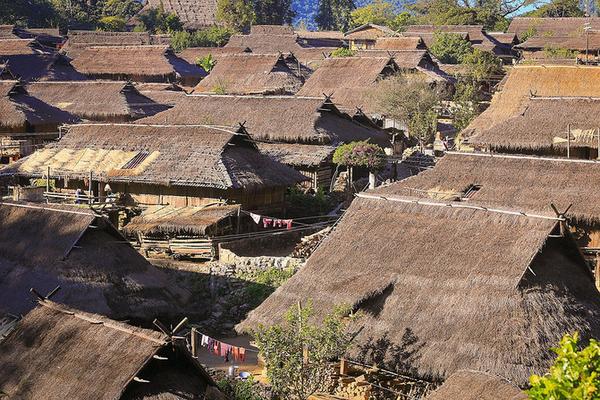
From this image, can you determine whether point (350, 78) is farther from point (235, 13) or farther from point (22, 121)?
point (235, 13)

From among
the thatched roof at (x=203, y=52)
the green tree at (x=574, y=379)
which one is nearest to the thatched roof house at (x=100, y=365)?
the green tree at (x=574, y=379)

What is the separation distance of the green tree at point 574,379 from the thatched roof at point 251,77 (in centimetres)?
3864

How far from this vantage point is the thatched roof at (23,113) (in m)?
35.0

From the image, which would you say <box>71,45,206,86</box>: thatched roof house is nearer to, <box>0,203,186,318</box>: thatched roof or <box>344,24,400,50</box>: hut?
<box>344,24,400,50</box>: hut

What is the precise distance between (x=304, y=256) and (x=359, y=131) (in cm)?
1245

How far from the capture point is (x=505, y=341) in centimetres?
1461

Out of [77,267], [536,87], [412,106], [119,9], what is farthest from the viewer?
[119,9]

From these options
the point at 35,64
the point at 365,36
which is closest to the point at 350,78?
the point at 35,64

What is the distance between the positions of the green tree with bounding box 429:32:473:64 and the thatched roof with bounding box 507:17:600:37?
19.6 feet

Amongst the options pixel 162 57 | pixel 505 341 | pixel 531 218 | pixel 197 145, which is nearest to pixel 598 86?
pixel 197 145

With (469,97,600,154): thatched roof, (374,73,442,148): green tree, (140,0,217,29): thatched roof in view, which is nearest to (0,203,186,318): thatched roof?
(469,97,600,154): thatched roof

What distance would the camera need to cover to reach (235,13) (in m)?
79.6

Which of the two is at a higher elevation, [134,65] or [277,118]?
[277,118]

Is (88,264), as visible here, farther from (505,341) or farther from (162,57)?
(162,57)
